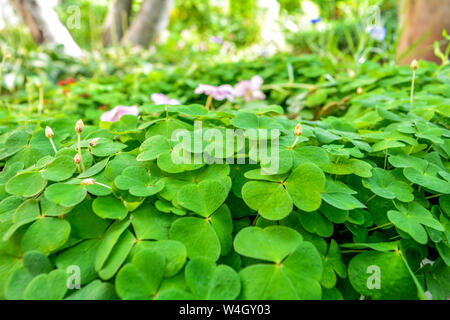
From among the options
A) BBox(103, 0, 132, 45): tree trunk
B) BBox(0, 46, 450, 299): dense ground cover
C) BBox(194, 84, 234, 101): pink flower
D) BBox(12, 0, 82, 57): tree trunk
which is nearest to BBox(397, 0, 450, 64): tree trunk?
BBox(194, 84, 234, 101): pink flower

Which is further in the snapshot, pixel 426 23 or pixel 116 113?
pixel 426 23

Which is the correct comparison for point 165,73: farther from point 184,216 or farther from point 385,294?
point 385,294

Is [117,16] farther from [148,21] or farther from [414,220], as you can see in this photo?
[414,220]

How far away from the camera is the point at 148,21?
433cm

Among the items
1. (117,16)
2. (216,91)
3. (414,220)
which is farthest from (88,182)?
(117,16)

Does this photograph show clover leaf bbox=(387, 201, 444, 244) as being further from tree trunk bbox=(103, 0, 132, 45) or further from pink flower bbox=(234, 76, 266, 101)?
tree trunk bbox=(103, 0, 132, 45)

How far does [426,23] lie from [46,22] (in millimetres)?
3881

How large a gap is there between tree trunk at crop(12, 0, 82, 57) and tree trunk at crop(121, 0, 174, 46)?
77 cm

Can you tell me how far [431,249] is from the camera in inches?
25.7

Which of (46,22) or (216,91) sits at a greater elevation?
(46,22)

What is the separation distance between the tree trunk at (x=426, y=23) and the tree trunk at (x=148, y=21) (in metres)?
3.08

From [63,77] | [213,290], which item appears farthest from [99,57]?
[213,290]

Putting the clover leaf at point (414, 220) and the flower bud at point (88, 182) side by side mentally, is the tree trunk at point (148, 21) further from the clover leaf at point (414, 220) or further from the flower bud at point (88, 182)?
the clover leaf at point (414, 220)

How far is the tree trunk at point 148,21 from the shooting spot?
13.8 feet
